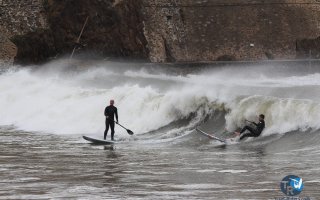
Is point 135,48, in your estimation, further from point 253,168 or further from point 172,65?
point 253,168

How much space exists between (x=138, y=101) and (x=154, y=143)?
7.22m

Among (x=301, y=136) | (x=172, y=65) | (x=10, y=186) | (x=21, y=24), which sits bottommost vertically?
(x=10, y=186)

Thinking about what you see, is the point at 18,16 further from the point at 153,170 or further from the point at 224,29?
the point at 153,170

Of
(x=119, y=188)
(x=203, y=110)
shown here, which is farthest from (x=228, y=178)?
(x=203, y=110)

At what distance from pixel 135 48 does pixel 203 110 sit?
82.6ft

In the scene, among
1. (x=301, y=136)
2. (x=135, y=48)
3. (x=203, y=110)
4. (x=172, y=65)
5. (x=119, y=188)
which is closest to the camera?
(x=119, y=188)

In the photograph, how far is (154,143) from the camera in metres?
19.1

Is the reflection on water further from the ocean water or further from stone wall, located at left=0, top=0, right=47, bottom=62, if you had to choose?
stone wall, located at left=0, top=0, right=47, bottom=62

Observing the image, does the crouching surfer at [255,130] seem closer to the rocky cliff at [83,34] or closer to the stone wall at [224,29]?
the rocky cliff at [83,34]

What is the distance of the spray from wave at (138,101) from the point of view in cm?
2003

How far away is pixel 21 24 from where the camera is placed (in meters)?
48.7

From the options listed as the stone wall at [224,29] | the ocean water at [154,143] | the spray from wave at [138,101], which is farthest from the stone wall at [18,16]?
the ocean water at [154,143]

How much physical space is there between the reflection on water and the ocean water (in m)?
0.02

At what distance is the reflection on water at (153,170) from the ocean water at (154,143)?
16 millimetres
